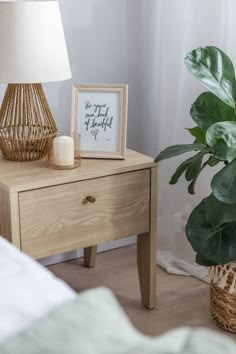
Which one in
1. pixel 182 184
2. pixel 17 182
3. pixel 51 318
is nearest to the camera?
pixel 51 318

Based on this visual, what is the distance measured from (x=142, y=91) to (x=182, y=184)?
421 mm

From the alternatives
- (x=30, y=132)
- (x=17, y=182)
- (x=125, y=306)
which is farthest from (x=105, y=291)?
(x=125, y=306)

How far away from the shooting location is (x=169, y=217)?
2.68 m

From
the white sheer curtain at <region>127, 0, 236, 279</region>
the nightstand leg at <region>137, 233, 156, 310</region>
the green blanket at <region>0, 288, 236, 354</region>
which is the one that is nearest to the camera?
the green blanket at <region>0, 288, 236, 354</region>

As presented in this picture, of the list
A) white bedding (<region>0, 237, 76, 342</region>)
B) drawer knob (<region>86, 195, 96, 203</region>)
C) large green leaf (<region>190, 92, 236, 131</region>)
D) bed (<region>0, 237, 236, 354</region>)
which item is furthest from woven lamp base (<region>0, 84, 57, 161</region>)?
bed (<region>0, 237, 236, 354</region>)

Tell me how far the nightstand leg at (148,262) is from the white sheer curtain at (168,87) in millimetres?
298

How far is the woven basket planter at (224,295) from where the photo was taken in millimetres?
2055

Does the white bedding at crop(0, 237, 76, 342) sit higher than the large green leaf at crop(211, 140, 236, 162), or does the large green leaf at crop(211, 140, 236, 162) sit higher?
the large green leaf at crop(211, 140, 236, 162)

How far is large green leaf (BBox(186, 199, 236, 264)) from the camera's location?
1.99 metres

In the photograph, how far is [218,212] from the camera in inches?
76.4

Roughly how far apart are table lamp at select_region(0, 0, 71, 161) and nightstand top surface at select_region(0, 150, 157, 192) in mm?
71

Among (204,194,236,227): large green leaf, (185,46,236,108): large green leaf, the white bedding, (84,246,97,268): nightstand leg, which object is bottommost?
(84,246,97,268): nightstand leg

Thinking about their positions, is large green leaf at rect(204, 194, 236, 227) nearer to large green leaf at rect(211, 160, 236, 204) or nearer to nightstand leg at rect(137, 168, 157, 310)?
large green leaf at rect(211, 160, 236, 204)

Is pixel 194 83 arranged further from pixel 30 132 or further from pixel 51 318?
pixel 51 318
